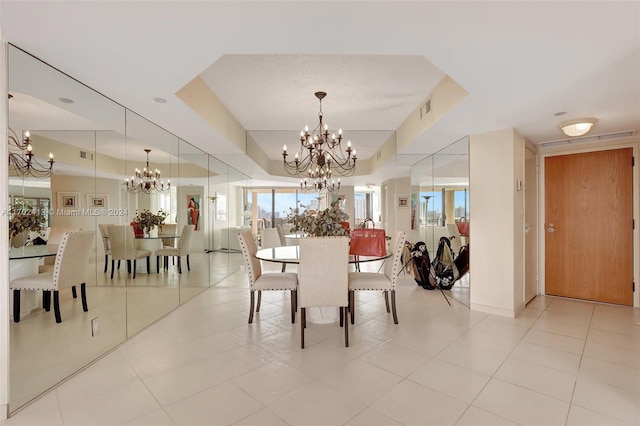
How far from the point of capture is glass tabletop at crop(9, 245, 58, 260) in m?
2.03

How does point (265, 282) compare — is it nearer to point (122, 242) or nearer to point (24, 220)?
point (122, 242)

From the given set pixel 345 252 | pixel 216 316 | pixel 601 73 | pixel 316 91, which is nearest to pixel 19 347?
pixel 216 316

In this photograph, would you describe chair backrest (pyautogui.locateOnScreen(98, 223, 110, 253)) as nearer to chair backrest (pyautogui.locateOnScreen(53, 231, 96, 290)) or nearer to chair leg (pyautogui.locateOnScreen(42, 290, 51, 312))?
chair backrest (pyautogui.locateOnScreen(53, 231, 96, 290))

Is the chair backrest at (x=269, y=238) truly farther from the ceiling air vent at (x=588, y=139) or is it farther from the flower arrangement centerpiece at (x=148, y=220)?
the ceiling air vent at (x=588, y=139)

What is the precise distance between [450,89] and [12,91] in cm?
347

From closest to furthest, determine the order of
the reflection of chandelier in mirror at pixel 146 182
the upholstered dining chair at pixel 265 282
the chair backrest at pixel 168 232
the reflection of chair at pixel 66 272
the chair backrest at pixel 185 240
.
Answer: the reflection of chair at pixel 66 272
the reflection of chandelier in mirror at pixel 146 182
the upholstered dining chair at pixel 265 282
the chair backrest at pixel 168 232
the chair backrest at pixel 185 240

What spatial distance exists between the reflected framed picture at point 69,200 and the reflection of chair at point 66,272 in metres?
0.23

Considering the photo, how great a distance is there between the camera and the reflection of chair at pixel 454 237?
4.44m

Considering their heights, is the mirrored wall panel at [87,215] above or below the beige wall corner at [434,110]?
below

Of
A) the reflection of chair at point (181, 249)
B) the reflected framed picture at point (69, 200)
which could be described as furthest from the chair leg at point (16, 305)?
the reflection of chair at point (181, 249)

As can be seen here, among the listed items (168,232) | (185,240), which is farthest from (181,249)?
(168,232)

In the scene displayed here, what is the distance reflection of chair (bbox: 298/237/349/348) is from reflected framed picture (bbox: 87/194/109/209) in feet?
5.78

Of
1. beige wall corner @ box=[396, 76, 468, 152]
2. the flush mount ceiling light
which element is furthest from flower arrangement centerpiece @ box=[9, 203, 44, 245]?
the flush mount ceiling light

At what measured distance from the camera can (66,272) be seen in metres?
2.51
